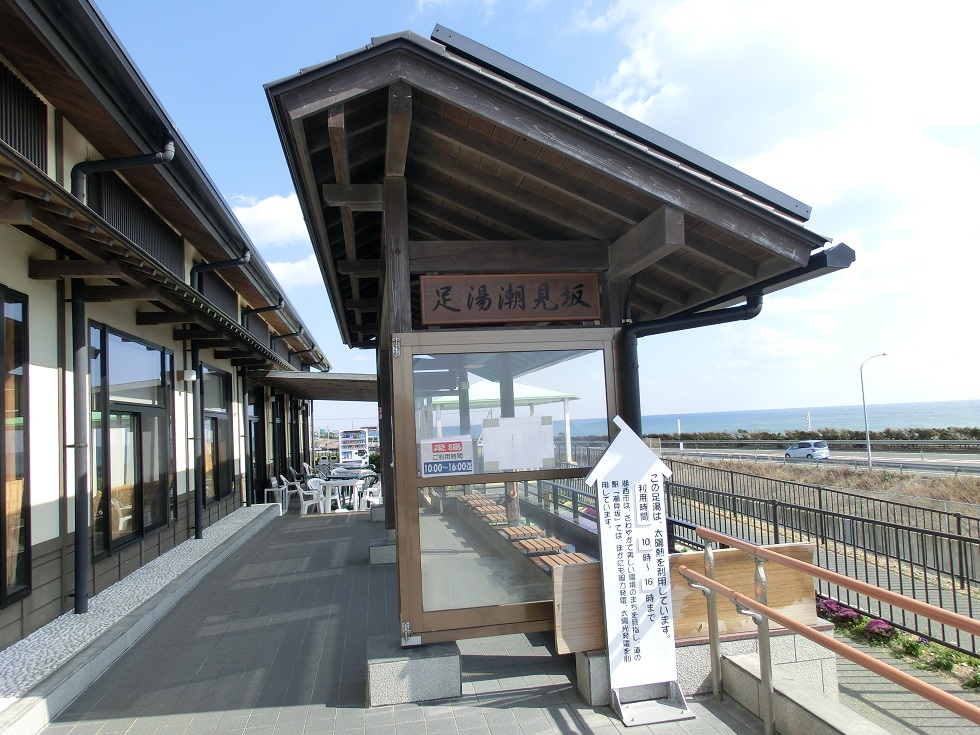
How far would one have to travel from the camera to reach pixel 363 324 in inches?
412

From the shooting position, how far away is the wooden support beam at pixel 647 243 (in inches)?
153

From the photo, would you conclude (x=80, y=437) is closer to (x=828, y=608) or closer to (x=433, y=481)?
(x=433, y=481)

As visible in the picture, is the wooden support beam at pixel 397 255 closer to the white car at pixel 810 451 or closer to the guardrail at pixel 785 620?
the guardrail at pixel 785 620

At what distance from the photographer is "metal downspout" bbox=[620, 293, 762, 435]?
4.32m

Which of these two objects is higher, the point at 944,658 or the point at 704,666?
the point at 704,666

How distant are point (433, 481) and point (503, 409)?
24.7 inches

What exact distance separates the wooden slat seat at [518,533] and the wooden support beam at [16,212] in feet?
10.5

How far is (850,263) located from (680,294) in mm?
1574

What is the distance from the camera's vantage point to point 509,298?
4.54 m

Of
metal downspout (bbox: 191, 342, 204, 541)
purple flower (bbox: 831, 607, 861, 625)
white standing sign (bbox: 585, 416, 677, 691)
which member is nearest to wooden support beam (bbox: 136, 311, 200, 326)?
metal downspout (bbox: 191, 342, 204, 541)

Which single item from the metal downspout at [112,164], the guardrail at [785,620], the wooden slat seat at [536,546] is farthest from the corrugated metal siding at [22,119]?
the guardrail at [785,620]

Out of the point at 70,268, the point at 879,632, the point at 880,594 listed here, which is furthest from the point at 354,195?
the point at 879,632

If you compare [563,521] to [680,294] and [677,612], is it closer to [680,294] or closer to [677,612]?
[677,612]

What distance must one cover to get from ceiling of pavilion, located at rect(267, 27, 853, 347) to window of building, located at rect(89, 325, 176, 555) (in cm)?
324
